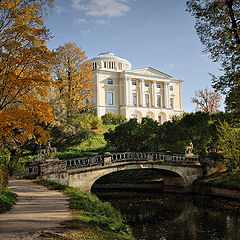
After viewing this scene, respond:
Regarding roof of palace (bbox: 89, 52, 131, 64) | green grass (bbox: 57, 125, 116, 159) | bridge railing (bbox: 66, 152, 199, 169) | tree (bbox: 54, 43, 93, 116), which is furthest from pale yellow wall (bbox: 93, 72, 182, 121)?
bridge railing (bbox: 66, 152, 199, 169)

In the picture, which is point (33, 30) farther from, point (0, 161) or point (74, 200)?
point (0, 161)

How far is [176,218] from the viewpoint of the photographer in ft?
54.9

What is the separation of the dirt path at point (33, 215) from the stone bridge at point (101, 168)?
4.89 meters

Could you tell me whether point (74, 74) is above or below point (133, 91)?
below

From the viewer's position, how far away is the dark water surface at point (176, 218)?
1367 cm

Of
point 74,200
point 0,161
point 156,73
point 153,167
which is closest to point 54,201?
point 74,200

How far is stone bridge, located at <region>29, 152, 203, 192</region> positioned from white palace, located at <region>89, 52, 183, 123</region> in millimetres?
33344

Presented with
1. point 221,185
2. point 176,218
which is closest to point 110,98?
point 221,185

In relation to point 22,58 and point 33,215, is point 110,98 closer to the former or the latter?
A: point 22,58

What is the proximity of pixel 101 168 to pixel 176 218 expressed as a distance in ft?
20.7

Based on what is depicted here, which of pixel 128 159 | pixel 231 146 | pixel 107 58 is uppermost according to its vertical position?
pixel 107 58

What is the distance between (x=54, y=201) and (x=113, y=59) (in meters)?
60.6

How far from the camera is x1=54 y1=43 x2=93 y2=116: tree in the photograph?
105 ft

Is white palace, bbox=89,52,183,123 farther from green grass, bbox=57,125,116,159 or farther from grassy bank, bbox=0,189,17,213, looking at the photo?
grassy bank, bbox=0,189,17,213
